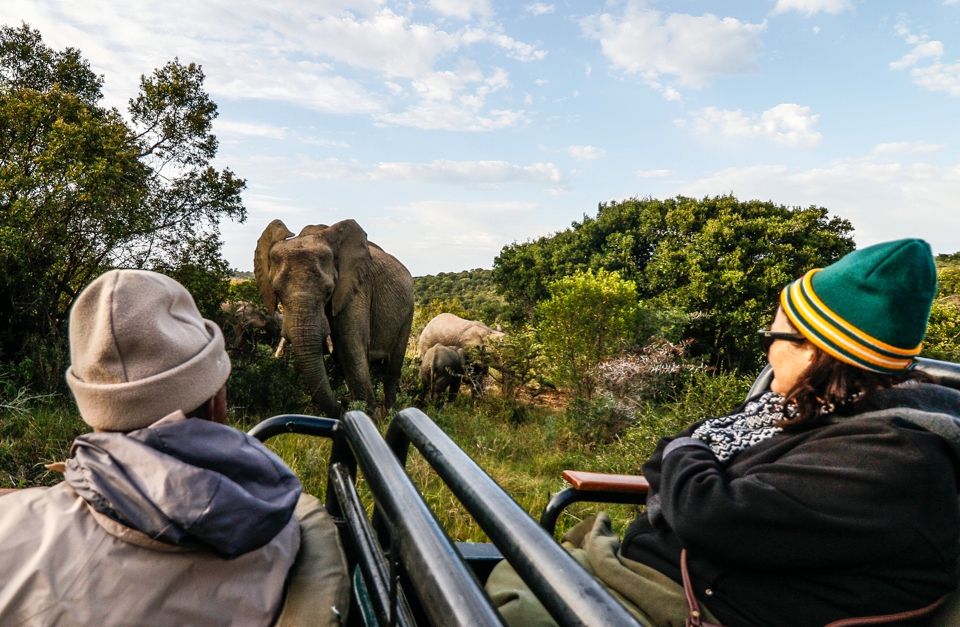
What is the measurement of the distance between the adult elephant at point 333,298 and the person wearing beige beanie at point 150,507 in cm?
602

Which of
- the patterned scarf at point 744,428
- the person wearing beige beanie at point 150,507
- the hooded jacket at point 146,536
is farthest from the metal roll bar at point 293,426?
the patterned scarf at point 744,428

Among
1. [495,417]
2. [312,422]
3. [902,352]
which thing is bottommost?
[495,417]

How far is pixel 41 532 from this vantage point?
3.65 feet

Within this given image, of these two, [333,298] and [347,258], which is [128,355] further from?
[347,258]

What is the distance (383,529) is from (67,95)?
754 cm

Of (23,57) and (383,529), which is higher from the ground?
(23,57)

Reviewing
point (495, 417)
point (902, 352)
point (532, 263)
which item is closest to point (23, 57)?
point (495, 417)

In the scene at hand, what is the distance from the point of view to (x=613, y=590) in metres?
1.70

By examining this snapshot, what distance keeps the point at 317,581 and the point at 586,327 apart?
354 inches

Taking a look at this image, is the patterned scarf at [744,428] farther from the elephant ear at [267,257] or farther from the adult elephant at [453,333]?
the adult elephant at [453,333]

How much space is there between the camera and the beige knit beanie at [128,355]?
1.24 m

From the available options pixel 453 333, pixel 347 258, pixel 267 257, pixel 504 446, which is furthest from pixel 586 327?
pixel 453 333

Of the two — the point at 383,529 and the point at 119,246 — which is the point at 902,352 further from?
the point at 119,246

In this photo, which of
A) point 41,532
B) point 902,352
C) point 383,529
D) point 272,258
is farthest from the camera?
point 272,258
